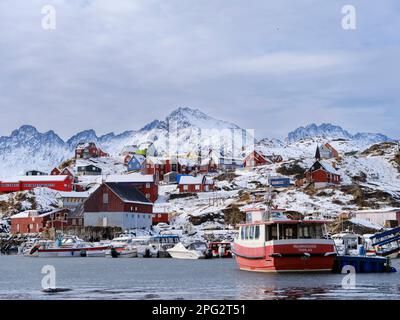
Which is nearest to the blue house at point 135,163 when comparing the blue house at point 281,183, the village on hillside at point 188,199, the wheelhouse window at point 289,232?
the village on hillside at point 188,199

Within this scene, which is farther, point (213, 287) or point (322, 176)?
point (322, 176)

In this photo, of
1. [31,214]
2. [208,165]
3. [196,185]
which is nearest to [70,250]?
[31,214]

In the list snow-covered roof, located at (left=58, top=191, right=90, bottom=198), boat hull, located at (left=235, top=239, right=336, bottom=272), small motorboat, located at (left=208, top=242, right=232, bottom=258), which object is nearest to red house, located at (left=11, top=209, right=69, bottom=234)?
snow-covered roof, located at (left=58, top=191, right=90, bottom=198)

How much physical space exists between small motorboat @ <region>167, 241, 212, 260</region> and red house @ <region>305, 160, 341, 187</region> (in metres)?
58.1

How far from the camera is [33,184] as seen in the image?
151 m

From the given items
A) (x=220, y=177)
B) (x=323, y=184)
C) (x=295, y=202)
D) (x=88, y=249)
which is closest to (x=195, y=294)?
(x=88, y=249)

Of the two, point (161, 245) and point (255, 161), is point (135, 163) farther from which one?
point (161, 245)

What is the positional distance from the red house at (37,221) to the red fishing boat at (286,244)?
7700cm

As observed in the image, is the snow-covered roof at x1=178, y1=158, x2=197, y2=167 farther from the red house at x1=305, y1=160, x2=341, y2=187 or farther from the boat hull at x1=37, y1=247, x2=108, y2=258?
the boat hull at x1=37, y1=247, x2=108, y2=258

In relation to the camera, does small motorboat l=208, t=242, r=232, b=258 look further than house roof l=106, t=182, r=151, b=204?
No

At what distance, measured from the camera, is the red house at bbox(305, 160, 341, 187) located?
132 m

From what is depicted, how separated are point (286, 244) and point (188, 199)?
101 m

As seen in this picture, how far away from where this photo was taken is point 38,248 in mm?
88750

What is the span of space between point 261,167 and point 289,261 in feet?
420
